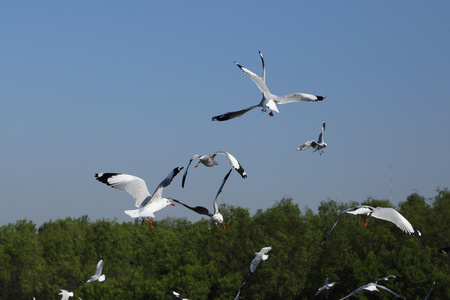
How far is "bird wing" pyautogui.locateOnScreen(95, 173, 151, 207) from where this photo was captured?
2369 cm

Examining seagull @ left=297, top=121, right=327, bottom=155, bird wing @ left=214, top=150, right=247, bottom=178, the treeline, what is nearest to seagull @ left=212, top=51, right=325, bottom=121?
bird wing @ left=214, top=150, right=247, bottom=178

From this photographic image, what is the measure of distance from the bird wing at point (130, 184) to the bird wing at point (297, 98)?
5.69 m

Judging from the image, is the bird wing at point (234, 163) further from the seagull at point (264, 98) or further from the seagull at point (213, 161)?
the seagull at point (264, 98)

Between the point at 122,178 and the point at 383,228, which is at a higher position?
the point at 122,178

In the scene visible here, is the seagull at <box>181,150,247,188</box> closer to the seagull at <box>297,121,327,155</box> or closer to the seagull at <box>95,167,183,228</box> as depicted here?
the seagull at <box>95,167,183,228</box>

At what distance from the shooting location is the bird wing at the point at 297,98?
23625 millimetres

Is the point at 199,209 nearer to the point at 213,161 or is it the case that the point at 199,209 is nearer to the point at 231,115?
the point at 213,161

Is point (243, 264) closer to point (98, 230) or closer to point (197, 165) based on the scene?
point (98, 230)

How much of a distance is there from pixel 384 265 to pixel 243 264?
56.0ft

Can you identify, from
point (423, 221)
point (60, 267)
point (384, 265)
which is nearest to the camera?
point (384, 265)

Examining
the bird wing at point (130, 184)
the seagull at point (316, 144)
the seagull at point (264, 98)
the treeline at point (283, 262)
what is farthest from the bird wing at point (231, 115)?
the treeline at point (283, 262)

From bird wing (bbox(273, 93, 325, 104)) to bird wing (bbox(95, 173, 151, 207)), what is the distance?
5685 mm

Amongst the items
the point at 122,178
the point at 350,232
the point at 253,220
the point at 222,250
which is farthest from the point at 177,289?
the point at 122,178

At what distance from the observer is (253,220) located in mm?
86812
